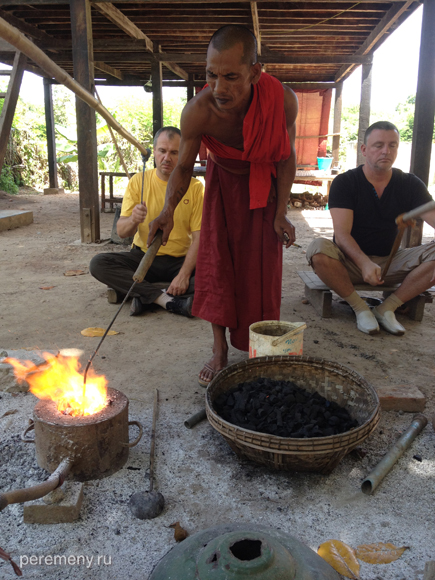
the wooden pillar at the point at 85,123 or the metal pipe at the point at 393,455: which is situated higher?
the wooden pillar at the point at 85,123

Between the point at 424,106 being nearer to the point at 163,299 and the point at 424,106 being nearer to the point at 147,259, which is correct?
the point at 163,299

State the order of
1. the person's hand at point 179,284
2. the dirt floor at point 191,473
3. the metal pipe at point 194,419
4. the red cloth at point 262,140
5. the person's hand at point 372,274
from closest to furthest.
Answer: the dirt floor at point 191,473 → the metal pipe at point 194,419 → the red cloth at point 262,140 → the person's hand at point 372,274 → the person's hand at point 179,284

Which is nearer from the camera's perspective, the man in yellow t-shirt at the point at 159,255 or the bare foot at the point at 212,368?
the bare foot at the point at 212,368

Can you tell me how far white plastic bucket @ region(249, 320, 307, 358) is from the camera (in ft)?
7.78

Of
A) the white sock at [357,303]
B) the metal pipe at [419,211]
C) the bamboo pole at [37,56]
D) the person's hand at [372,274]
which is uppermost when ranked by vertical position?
the bamboo pole at [37,56]

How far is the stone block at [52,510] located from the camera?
1.56 m

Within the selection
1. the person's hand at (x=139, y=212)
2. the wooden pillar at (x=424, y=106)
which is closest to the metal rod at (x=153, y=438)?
the person's hand at (x=139, y=212)

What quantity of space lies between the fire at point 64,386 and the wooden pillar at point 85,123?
387 centimetres

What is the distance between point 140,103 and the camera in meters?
19.3

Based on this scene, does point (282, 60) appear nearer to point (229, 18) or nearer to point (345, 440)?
point (229, 18)

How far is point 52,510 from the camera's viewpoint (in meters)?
1.56

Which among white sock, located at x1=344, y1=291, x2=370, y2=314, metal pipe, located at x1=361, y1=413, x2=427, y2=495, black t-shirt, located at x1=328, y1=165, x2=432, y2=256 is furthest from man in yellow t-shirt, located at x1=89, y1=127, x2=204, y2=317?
metal pipe, located at x1=361, y1=413, x2=427, y2=495

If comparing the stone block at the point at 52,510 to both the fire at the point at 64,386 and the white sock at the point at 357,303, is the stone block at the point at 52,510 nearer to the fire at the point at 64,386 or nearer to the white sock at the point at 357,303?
the fire at the point at 64,386

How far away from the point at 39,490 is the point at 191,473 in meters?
0.61
